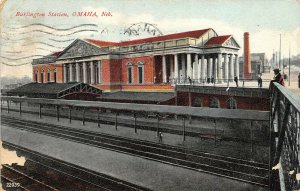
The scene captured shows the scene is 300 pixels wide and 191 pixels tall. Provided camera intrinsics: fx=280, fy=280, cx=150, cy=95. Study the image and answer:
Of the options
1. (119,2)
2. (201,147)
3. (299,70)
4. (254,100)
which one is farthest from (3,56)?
(299,70)

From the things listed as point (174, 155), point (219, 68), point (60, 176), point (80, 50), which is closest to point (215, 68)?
point (219, 68)

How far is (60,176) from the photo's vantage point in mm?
6875

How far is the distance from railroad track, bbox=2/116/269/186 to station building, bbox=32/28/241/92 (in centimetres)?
168

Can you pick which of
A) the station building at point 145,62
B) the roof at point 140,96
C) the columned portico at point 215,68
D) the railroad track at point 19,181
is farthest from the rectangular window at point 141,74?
the railroad track at point 19,181

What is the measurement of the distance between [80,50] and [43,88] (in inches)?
92.7

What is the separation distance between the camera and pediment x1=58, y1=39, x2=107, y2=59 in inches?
340

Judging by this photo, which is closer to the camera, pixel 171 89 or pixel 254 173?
pixel 254 173

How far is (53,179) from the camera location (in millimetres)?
6852

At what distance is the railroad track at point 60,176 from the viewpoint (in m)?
6.03

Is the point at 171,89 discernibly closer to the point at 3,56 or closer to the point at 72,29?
the point at 72,29

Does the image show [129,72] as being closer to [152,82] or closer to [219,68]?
[152,82]

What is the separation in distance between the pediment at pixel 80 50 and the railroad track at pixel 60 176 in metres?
3.24

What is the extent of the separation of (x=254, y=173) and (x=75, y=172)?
4160 millimetres

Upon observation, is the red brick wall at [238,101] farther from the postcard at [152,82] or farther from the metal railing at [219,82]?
the metal railing at [219,82]
